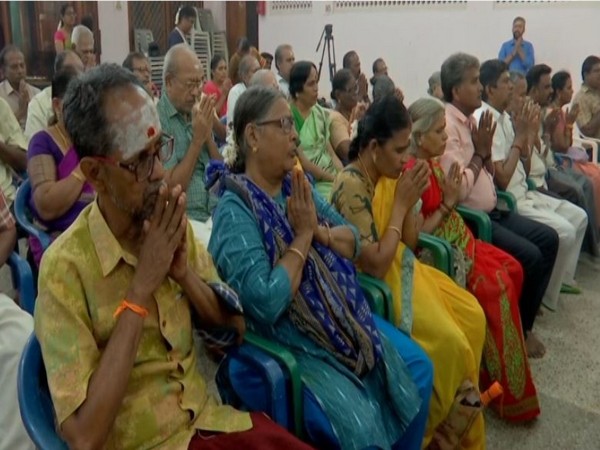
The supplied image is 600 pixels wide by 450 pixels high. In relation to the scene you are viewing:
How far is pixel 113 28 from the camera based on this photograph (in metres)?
8.77

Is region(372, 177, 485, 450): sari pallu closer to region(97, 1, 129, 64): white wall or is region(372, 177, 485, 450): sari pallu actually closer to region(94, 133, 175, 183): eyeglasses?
region(94, 133, 175, 183): eyeglasses

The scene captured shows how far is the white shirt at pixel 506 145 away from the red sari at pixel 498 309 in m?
0.64

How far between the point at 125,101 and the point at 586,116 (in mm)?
4337

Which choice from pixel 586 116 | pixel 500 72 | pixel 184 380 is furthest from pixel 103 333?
pixel 586 116

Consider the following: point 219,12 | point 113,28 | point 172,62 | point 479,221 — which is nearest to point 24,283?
point 172,62

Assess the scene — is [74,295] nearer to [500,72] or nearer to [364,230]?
[364,230]

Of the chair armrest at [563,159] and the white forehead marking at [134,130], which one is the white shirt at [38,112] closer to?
the white forehead marking at [134,130]

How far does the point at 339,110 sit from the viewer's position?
148 inches

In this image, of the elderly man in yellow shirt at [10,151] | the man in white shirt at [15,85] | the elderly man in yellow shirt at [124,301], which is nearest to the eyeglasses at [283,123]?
the elderly man in yellow shirt at [124,301]

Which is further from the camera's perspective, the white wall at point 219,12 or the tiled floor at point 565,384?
the white wall at point 219,12

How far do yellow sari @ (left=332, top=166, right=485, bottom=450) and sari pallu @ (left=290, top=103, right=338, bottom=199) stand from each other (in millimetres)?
1122

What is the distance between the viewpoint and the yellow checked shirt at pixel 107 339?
1.09 meters

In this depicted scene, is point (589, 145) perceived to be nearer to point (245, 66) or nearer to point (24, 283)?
point (245, 66)

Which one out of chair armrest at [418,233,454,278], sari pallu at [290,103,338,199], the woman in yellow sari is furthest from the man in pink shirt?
sari pallu at [290,103,338,199]
